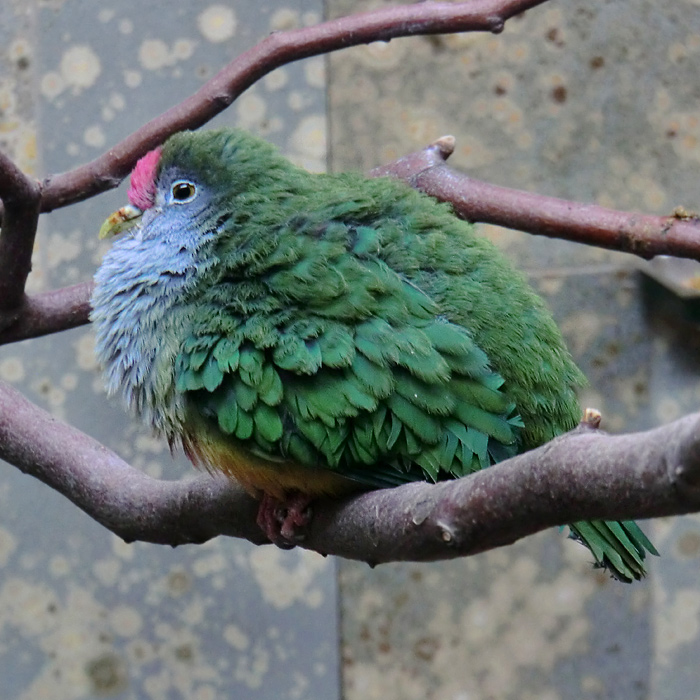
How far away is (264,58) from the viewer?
1788 millimetres

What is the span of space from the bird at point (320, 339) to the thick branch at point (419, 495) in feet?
0.26

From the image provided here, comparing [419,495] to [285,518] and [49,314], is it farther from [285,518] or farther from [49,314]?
[49,314]

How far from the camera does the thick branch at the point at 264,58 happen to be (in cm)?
175

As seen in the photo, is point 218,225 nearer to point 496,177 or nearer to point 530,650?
point 496,177

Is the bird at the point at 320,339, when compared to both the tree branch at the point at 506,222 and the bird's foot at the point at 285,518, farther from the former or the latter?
the tree branch at the point at 506,222

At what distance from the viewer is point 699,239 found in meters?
1.54

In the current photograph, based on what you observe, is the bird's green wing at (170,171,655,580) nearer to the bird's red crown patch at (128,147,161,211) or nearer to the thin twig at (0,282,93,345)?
the bird's red crown patch at (128,147,161,211)

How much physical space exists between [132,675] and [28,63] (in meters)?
1.73

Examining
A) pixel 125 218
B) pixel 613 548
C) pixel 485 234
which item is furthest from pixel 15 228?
pixel 485 234

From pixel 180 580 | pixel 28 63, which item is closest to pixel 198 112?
pixel 28 63

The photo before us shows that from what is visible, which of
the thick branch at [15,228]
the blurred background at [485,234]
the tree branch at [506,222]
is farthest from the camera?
the blurred background at [485,234]

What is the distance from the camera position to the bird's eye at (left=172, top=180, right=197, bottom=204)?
1443 mm

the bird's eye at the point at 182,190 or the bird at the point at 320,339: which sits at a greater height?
the bird's eye at the point at 182,190

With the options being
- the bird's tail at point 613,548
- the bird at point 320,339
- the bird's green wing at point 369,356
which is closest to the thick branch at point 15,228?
the bird at point 320,339
